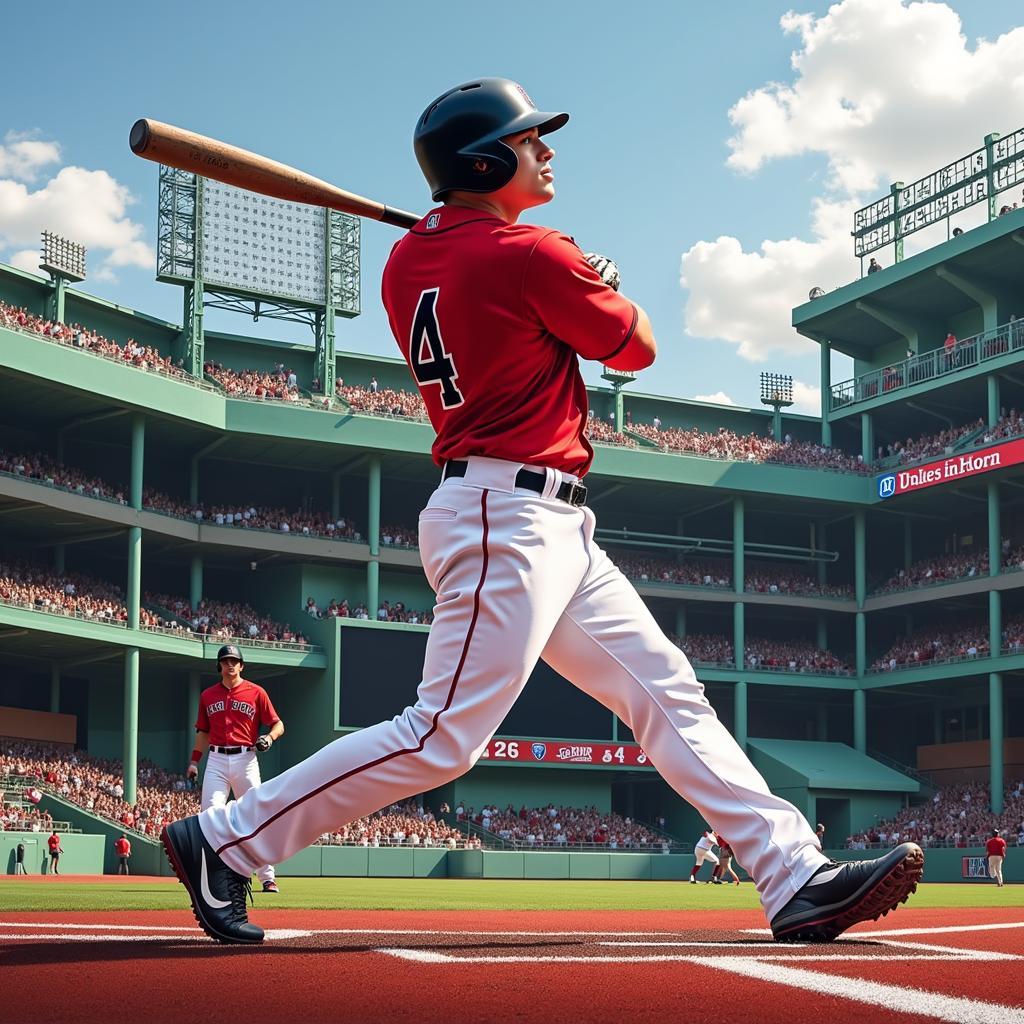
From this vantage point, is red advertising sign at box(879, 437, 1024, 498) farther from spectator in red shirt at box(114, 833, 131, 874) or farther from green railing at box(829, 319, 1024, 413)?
spectator in red shirt at box(114, 833, 131, 874)

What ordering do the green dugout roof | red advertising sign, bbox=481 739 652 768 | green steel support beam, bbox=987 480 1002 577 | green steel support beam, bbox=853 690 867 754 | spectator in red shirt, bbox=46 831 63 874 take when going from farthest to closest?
green steel support beam, bbox=853 690 867 754
the green dugout roof
green steel support beam, bbox=987 480 1002 577
red advertising sign, bbox=481 739 652 768
spectator in red shirt, bbox=46 831 63 874

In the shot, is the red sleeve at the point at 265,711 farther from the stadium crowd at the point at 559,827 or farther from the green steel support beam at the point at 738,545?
the green steel support beam at the point at 738,545

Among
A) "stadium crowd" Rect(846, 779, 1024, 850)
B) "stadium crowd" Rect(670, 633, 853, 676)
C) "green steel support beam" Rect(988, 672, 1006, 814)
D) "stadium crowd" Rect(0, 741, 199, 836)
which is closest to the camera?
"stadium crowd" Rect(0, 741, 199, 836)

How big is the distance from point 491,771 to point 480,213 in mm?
41070

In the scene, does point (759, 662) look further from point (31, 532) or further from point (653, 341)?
point (653, 341)

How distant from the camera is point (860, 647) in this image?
51.0 metres

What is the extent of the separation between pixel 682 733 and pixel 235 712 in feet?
25.0

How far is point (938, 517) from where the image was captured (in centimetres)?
5466

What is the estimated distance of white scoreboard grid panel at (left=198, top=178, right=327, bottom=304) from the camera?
159 ft

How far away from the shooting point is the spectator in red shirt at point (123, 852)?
33.1 m

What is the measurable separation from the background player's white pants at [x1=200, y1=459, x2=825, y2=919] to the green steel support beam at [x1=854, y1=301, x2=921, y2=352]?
5083cm

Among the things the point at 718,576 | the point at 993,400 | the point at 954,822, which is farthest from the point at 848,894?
the point at 718,576

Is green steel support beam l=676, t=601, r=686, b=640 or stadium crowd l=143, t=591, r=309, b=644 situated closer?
stadium crowd l=143, t=591, r=309, b=644

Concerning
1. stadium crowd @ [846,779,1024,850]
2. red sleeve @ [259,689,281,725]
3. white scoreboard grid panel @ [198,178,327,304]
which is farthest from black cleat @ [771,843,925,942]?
white scoreboard grid panel @ [198,178,327,304]
